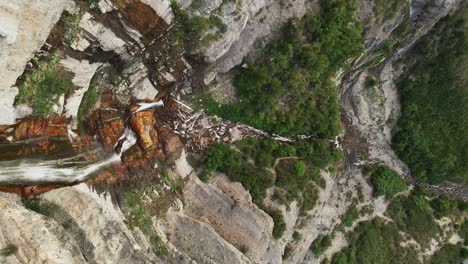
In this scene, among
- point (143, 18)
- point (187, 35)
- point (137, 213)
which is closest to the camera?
point (143, 18)

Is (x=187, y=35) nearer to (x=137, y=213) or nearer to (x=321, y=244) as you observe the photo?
(x=137, y=213)

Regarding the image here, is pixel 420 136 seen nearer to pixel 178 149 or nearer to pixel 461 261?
pixel 461 261

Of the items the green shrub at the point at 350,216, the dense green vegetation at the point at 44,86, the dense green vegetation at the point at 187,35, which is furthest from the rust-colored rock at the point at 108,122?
the green shrub at the point at 350,216

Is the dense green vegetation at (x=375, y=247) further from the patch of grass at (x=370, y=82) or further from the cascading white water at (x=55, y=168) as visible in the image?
the cascading white water at (x=55, y=168)

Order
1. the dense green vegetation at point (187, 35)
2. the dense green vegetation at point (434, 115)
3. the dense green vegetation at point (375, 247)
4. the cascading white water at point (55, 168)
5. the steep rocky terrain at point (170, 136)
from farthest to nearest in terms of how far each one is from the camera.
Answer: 1. the dense green vegetation at point (434, 115)
2. the dense green vegetation at point (375, 247)
3. the dense green vegetation at point (187, 35)
4. the cascading white water at point (55, 168)
5. the steep rocky terrain at point (170, 136)

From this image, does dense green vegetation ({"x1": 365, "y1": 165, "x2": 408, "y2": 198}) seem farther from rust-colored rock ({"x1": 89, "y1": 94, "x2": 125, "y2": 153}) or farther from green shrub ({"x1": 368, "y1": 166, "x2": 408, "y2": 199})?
rust-colored rock ({"x1": 89, "y1": 94, "x2": 125, "y2": 153})

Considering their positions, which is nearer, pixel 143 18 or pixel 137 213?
pixel 143 18

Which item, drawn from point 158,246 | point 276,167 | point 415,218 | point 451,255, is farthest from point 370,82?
point 158,246
